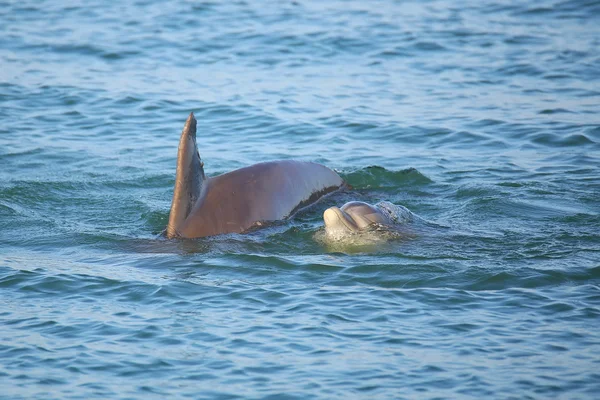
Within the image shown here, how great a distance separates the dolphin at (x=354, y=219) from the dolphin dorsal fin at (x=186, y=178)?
1.24 meters

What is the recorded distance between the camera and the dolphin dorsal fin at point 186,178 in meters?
8.08

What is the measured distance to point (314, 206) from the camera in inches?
380

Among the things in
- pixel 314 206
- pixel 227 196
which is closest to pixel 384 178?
pixel 314 206

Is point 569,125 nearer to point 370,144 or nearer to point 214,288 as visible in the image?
point 370,144

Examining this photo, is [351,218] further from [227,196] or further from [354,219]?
[227,196]

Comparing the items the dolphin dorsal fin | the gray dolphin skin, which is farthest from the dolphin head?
the dolphin dorsal fin

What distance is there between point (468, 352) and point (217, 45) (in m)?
14.2

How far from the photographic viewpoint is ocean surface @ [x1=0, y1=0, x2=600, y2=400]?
643cm

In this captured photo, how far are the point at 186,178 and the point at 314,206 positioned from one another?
6.33 ft

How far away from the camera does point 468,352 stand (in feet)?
21.3

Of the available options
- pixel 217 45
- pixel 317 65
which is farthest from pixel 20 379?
pixel 217 45

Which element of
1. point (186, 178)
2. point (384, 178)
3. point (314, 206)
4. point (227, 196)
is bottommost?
point (384, 178)

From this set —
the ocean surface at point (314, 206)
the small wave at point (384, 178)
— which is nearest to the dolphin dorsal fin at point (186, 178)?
the ocean surface at point (314, 206)

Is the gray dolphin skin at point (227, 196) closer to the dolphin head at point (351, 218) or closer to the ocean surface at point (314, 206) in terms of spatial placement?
the ocean surface at point (314, 206)
